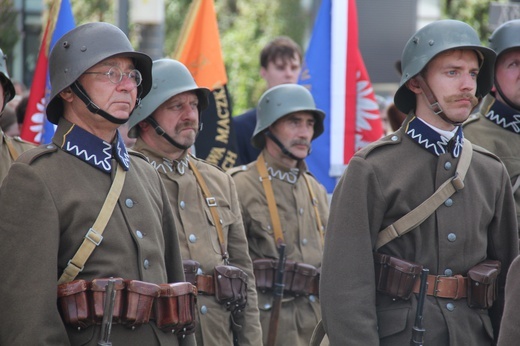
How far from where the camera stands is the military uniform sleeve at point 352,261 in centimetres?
524

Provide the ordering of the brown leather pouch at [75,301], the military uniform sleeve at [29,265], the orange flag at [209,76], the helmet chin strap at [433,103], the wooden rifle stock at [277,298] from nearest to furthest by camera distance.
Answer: the military uniform sleeve at [29,265] < the brown leather pouch at [75,301] < the helmet chin strap at [433,103] < the wooden rifle stock at [277,298] < the orange flag at [209,76]

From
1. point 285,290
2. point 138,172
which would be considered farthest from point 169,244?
point 285,290

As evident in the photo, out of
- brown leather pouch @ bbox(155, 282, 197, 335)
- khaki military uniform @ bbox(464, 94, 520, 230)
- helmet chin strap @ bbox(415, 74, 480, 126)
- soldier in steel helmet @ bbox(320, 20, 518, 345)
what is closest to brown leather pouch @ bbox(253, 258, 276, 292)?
khaki military uniform @ bbox(464, 94, 520, 230)

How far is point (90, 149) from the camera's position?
507 centimetres

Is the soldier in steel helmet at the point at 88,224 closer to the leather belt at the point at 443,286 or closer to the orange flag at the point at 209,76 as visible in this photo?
the leather belt at the point at 443,286

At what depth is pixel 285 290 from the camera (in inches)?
302

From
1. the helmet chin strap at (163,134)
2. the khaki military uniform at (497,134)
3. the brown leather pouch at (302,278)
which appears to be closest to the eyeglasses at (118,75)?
the helmet chin strap at (163,134)

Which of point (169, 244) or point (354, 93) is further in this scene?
point (354, 93)

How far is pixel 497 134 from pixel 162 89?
6.95ft

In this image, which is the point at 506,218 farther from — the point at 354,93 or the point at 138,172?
the point at 354,93

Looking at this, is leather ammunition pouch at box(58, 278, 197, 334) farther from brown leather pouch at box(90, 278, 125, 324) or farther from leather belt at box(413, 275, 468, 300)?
leather belt at box(413, 275, 468, 300)

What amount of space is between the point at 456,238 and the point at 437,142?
0.53 meters

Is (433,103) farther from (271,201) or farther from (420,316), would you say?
(271,201)

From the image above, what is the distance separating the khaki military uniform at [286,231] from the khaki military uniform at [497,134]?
1569 mm
